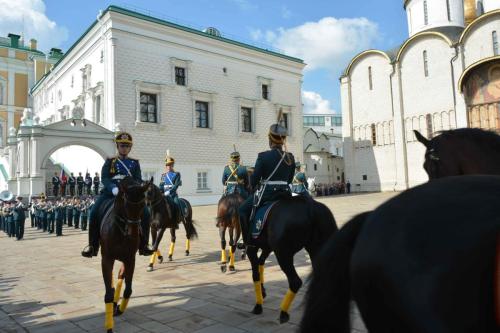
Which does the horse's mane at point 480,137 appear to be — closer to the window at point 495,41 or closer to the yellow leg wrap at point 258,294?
the yellow leg wrap at point 258,294

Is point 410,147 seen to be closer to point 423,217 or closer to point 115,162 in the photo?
point 115,162

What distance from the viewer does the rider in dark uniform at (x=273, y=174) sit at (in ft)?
16.5

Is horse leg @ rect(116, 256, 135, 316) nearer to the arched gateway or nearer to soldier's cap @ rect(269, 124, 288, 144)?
soldier's cap @ rect(269, 124, 288, 144)

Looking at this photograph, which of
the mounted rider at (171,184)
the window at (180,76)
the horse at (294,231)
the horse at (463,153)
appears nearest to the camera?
the horse at (463,153)

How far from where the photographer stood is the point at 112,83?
2612 centimetres

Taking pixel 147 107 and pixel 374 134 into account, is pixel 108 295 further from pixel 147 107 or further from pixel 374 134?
pixel 374 134

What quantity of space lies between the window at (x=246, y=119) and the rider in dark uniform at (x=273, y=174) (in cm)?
2858

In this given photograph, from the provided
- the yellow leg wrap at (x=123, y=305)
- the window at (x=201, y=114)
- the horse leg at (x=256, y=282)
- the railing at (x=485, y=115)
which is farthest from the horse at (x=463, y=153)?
the railing at (x=485, y=115)

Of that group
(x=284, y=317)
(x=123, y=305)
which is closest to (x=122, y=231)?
(x=123, y=305)

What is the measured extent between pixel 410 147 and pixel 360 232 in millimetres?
36491

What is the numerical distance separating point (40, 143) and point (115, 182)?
2046 cm

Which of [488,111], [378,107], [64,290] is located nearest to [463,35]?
[488,111]

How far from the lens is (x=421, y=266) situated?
1.44 metres

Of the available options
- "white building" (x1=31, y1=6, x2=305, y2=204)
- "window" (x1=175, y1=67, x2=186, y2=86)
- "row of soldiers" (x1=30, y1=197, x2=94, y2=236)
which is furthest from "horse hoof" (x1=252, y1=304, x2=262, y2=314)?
"window" (x1=175, y1=67, x2=186, y2=86)
